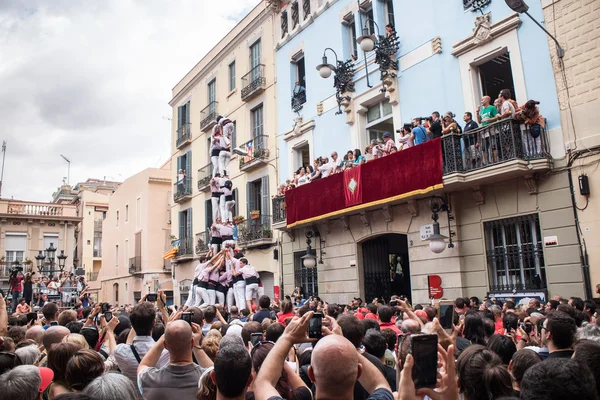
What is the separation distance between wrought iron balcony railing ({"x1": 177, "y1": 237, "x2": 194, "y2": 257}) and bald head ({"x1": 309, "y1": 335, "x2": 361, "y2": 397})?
25117mm

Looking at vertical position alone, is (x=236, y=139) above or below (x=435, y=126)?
above

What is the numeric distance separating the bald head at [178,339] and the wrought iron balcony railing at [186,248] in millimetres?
23551

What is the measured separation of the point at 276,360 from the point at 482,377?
1.20 meters

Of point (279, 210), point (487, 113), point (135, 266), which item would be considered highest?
point (487, 113)

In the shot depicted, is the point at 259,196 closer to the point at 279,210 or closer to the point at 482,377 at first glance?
the point at 279,210

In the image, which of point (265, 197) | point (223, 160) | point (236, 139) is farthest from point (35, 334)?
point (236, 139)

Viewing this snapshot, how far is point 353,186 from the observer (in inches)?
600

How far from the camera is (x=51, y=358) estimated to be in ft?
12.5

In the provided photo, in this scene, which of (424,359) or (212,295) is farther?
(212,295)

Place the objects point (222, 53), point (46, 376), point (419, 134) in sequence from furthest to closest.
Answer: point (222, 53) < point (419, 134) < point (46, 376)

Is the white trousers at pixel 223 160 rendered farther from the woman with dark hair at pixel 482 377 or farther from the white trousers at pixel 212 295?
the woman with dark hair at pixel 482 377

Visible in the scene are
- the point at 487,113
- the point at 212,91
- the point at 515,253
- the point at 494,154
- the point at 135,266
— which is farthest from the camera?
the point at 135,266

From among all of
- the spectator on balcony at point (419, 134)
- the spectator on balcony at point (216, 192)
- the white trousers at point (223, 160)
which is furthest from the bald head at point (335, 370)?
the white trousers at point (223, 160)

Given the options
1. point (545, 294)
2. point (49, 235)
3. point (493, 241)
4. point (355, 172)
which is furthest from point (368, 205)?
point (49, 235)
